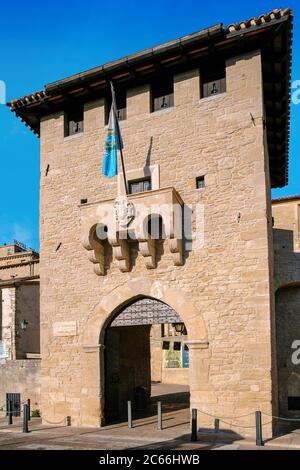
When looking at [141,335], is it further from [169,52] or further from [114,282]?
[169,52]

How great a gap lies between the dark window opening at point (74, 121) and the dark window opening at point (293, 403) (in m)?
9.82

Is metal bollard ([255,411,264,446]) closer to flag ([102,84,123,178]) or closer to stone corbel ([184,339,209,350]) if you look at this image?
Answer: stone corbel ([184,339,209,350])

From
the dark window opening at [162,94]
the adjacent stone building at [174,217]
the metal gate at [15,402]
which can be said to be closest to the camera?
the adjacent stone building at [174,217]

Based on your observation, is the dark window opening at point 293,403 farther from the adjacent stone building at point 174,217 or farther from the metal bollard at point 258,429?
the metal bollard at point 258,429

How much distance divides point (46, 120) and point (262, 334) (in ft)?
29.2

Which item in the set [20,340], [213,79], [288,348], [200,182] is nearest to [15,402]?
[20,340]

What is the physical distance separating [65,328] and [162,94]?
22.4 ft

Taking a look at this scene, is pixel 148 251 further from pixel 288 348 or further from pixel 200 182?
pixel 288 348

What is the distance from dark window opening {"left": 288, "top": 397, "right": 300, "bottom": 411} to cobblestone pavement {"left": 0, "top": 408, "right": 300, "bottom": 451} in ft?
9.18

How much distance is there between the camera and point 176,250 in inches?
488

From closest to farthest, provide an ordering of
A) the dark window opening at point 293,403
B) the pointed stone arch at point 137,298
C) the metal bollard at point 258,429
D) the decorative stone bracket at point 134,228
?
the metal bollard at point 258,429 → the pointed stone arch at point 137,298 → the decorative stone bracket at point 134,228 → the dark window opening at point 293,403

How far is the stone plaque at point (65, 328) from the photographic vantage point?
13.8 metres

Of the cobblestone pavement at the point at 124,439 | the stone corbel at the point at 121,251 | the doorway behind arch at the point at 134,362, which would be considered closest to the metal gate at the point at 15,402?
the cobblestone pavement at the point at 124,439
